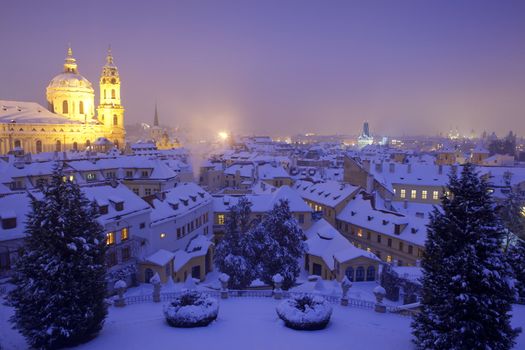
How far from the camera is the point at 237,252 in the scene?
3178cm

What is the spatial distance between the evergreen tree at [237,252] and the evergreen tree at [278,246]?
893mm

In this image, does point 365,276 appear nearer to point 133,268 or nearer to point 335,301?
point 335,301

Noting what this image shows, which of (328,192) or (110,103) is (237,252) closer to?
(328,192)

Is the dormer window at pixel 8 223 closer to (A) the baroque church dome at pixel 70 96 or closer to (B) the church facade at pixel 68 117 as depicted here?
(B) the church facade at pixel 68 117

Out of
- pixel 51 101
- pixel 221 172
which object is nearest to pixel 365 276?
A: pixel 221 172

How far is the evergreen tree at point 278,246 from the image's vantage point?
100 feet

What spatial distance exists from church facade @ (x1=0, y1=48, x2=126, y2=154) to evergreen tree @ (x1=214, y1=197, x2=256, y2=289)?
76.3m

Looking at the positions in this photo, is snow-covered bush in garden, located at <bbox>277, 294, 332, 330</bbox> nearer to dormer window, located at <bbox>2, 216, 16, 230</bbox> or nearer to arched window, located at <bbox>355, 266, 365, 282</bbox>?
arched window, located at <bbox>355, 266, 365, 282</bbox>

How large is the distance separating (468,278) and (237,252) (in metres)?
20.7

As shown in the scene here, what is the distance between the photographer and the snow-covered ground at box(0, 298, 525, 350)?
16.1m

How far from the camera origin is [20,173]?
44.5 m

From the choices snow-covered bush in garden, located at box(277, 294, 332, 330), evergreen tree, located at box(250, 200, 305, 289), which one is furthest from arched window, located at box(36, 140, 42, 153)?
snow-covered bush in garden, located at box(277, 294, 332, 330)

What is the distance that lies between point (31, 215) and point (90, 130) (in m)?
106

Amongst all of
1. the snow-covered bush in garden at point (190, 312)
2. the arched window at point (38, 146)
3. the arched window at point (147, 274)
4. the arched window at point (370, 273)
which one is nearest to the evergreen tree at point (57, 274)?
the snow-covered bush in garden at point (190, 312)
